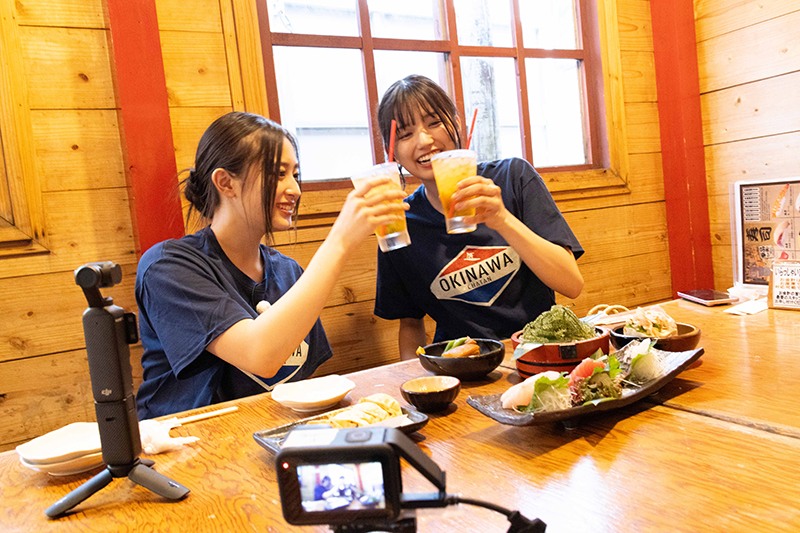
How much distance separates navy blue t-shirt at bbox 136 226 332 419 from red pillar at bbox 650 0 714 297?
2265 millimetres

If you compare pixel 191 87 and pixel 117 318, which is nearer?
pixel 117 318

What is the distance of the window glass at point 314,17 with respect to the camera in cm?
221

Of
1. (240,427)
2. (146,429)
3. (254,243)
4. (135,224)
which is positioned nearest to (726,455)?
(240,427)

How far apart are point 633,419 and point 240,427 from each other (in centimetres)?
72

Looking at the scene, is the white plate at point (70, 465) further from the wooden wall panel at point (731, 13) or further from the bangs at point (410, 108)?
the wooden wall panel at point (731, 13)

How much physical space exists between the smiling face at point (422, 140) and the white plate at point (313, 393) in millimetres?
875

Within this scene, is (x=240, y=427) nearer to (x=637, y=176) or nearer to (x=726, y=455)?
(x=726, y=455)

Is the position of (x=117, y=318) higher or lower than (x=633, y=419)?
higher

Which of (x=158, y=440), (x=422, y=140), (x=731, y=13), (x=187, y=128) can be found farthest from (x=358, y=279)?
(x=731, y=13)

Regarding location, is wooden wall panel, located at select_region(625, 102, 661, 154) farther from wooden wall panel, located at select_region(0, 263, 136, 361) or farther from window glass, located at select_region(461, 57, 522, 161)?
wooden wall panel, located at select_region(0, 263, 136, 361)

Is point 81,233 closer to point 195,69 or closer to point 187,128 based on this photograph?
point 187,128

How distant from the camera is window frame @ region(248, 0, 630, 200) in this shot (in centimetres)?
234

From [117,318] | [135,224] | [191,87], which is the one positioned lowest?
[117,318]

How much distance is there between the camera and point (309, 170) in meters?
2.29
